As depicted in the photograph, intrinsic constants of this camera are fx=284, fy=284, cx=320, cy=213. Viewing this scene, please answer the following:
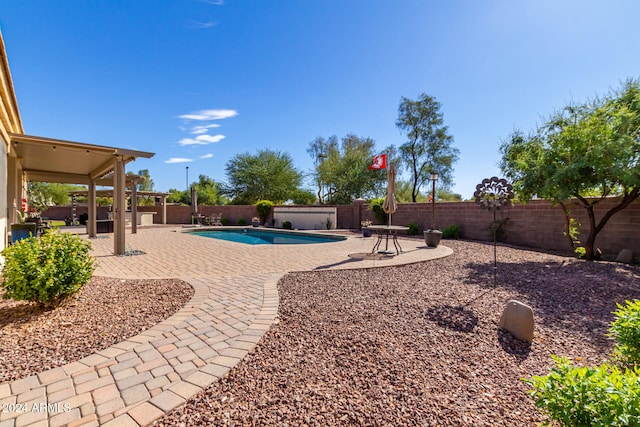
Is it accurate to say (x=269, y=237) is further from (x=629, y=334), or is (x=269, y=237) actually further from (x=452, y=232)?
(x=629, y=334)

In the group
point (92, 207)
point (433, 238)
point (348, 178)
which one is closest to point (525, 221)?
point (433, 238)

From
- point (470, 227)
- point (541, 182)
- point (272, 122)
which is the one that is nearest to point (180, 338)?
point (541, 182)

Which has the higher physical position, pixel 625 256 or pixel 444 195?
pixel 444 195

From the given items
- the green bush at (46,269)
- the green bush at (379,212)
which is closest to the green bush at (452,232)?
the green bush at (379,212)

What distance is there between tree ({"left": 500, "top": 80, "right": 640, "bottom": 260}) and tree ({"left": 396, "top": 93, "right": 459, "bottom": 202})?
52.7 feet

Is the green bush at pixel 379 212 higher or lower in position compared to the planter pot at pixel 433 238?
higher

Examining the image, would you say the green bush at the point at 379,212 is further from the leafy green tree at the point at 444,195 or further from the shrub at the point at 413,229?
the leafy green tree at the point at 444,195

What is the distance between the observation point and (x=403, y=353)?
240 centimetres

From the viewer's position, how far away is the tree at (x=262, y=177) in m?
25.3

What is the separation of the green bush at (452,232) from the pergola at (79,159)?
10.5 metres

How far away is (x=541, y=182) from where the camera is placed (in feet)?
21.0

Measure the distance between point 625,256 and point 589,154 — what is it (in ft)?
9.41

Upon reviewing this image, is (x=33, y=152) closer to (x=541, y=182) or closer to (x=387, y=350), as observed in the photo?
(x=387, y=350)

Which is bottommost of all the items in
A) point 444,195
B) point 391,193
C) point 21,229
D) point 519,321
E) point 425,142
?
point 519,321
